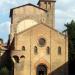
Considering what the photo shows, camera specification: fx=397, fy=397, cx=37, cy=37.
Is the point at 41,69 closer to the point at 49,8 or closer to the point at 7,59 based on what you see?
the point at 7,59

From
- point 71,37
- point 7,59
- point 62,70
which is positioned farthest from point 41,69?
point 71,37

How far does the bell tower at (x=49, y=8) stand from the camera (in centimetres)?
6166

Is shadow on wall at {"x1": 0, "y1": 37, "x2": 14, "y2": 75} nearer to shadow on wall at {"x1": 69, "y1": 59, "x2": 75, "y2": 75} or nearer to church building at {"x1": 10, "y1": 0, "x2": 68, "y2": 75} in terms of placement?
church building at {"x1": 10, "y1": 0, "x2": 68, "y2": 75}

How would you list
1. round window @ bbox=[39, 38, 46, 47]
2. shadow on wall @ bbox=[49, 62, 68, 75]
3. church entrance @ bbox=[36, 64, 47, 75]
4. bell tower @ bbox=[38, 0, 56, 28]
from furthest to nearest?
bell tower @ bbox=[38, 0, 56, 28]
round window @ bbox=[39, 38, 46, 47]
shadow on wall @ bbox=[49, 62, 68, 75]
church entrance @ bbox=[36, 64, 47, 75]

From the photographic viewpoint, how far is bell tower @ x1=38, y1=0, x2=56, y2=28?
61.7m

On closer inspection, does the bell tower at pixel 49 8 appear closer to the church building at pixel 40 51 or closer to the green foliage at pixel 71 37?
the green foliage at pixel 71 37

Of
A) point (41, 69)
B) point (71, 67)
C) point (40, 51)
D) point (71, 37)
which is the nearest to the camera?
point (40, 51)

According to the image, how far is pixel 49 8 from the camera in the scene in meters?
62.5

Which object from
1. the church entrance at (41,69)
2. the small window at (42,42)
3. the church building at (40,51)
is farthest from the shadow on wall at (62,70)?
the small window at (42,42)

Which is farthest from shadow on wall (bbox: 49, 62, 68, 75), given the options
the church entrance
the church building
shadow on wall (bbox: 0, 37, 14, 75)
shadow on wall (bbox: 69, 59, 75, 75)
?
shadow on wall (bbox: 0, 37, 14, 75)

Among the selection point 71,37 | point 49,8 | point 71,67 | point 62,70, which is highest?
point 49,8

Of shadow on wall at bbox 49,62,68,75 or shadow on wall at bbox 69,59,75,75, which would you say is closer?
shadow on wall at bbox 49,62,68,75

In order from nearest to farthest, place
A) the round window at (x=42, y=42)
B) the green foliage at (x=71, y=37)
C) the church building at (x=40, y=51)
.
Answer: the church building at (x=40, y=51) < the round window at (x=42, y=42) < the green foliage at (x=71, y=37)

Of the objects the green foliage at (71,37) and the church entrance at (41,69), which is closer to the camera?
the church entrance at (41,69)
